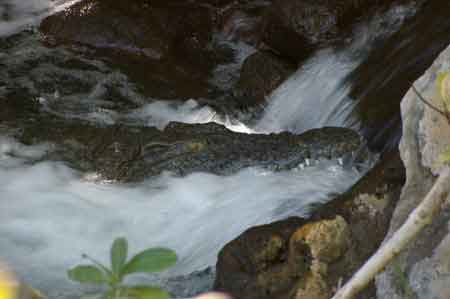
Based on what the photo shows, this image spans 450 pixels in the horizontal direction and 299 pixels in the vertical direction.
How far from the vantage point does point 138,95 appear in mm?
6387

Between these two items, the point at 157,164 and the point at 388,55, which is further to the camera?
the point at 388,55

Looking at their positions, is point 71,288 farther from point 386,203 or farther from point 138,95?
point 138,95

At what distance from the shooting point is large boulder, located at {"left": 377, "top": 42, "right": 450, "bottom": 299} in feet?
7.02

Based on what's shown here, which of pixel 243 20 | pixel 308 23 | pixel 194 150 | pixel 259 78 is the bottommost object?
pixel 194 150

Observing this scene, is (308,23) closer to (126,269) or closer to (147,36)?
(147,36)

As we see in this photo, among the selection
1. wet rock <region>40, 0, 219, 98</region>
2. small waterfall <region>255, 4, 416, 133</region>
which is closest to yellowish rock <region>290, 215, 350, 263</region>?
small waterfall <region>255, 4, 416, 133</region>

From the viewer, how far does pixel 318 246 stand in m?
2.91

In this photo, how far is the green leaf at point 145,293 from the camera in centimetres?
111

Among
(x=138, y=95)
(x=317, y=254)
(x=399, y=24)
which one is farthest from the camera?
(x=138, y=95)

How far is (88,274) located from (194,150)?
144 inches

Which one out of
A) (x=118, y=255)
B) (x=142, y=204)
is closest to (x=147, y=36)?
(x=142, y=204)

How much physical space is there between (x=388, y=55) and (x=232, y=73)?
1.88 m

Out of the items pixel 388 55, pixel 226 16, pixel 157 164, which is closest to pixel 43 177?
pixel 157 164

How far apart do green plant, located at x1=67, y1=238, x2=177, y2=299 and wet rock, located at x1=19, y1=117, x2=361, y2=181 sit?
3.50 m
